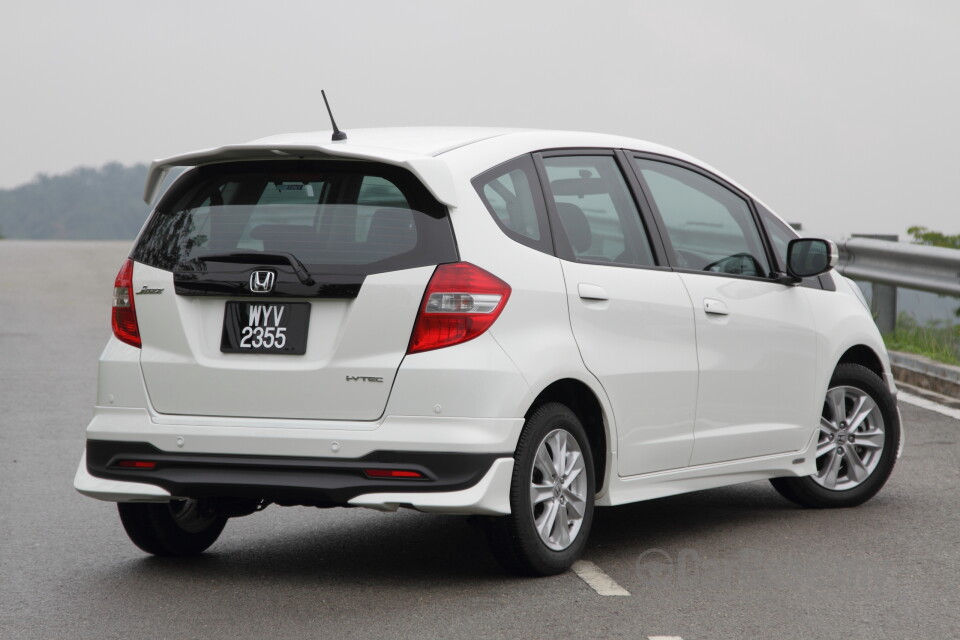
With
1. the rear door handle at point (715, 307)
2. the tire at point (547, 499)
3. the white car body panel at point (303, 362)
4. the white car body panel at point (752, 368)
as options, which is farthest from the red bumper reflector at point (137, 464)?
the rear door handle at point (715, 307)

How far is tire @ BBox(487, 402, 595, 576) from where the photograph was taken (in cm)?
559

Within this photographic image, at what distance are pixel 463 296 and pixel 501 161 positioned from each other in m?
0.71

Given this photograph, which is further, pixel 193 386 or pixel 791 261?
pixel 791 261

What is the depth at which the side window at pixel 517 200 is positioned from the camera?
5.71m

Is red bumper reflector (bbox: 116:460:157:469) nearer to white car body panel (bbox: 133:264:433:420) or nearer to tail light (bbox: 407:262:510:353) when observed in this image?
white car body panel (bbox: 133:264:433:420)

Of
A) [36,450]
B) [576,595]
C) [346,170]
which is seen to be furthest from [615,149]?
[36,450]

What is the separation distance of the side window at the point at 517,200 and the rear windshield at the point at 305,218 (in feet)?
0.87

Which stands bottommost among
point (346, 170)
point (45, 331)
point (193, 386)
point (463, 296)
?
point (45, 331)

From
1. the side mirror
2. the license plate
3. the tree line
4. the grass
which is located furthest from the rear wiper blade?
the tree line

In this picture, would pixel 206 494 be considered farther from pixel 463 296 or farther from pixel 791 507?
pixel 791 507

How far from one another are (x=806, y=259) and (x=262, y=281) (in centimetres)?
292

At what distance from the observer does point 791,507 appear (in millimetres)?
7734

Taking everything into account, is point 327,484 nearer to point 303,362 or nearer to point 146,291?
point 303,362

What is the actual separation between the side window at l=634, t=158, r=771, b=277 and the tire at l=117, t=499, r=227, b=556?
7.82 ft
